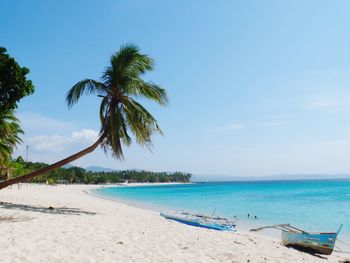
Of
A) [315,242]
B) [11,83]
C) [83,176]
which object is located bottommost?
[315,242]

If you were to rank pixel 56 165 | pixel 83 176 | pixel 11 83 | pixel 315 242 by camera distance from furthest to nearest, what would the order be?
pixel 83 176
pixel 56 165
pixel 11 83
pixel 315 242

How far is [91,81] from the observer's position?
14.7 metres

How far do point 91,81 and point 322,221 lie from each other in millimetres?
18520

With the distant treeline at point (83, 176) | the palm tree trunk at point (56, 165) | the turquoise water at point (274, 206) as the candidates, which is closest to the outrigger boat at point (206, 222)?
the turquoise water at point (274, 206)

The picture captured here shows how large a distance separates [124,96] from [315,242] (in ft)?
30.0

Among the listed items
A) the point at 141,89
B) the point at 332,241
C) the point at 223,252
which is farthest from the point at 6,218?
the point at 332,241

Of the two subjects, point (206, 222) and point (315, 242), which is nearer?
point (315, 242)

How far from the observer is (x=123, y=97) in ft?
47.5

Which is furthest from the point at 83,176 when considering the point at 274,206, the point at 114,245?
the point at 114,245

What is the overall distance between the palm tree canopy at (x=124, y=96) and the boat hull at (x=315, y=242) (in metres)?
6.75

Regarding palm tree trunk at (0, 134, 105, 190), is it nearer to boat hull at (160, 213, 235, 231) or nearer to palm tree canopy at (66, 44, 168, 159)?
palm tree canopy at (66, 44, 168, 159)

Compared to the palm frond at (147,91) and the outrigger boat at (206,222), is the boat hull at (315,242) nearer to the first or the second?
the outrigger boat at (206,222)

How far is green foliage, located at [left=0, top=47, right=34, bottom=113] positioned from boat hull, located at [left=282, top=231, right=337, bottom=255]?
1099 centimetres

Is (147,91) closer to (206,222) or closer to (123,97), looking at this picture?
(123,97)
